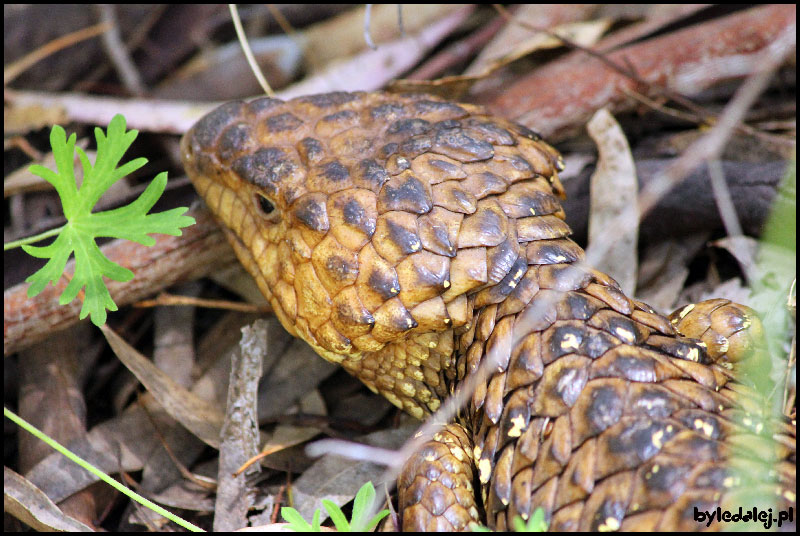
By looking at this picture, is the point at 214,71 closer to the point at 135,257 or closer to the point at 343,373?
the point at 135,257

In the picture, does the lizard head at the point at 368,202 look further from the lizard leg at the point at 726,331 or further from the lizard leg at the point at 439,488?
the lizard leg at the point at 726,331

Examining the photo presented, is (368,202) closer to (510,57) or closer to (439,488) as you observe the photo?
(439,488)

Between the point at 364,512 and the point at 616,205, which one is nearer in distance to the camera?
the point at 364,512

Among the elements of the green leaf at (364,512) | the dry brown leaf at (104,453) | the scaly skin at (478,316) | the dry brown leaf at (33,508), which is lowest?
the dry brown leaf at (104,453)

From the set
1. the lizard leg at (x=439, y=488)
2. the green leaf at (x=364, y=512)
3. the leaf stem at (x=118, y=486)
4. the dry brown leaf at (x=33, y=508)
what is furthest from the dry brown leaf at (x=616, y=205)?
the dry brown leaf at (x=33, y=508)

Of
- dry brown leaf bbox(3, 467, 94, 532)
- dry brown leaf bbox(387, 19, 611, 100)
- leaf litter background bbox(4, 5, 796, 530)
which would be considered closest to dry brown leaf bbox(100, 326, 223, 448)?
leaf litter background bbox(4, 5, 796, 530)

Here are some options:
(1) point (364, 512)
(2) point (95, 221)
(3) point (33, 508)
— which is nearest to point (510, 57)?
(2) point (95, 221)

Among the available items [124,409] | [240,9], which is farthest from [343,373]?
[240,9]
